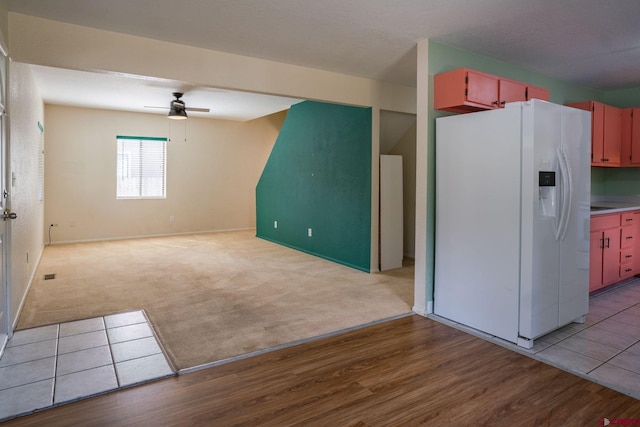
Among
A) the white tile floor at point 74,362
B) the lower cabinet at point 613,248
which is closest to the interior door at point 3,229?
the white tile floor at point 74,362

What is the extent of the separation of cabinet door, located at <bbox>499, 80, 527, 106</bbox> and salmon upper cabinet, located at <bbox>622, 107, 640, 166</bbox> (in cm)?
225

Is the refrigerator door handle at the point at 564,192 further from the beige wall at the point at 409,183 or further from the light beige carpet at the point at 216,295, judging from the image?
the beige wall at the point at 409,183

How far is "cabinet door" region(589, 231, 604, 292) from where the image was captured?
3.84 metres

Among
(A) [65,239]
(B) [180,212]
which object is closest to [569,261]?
(B) [180,212]

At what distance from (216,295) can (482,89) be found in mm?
3146

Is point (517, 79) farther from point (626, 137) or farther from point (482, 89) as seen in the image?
point (626, 137)

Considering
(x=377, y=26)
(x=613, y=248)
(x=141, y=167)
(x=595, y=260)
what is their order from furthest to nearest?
(x=141, y=167), (x=613, y=248), (x=595, y=260), (x=377, y=26)

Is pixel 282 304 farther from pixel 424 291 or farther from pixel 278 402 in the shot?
pixel 278 402

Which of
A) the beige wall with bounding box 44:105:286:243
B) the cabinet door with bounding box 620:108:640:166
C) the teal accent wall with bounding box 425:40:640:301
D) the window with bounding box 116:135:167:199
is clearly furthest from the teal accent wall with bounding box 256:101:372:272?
the cabinet door with bounding box 620:108:640:166

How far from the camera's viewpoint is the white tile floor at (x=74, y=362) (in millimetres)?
2135

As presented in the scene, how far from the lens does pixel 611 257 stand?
4.10 meters

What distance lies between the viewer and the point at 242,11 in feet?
9.30

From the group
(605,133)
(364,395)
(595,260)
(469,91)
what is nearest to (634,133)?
(605,133)

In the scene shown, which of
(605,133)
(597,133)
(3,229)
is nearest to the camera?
(3,229)
